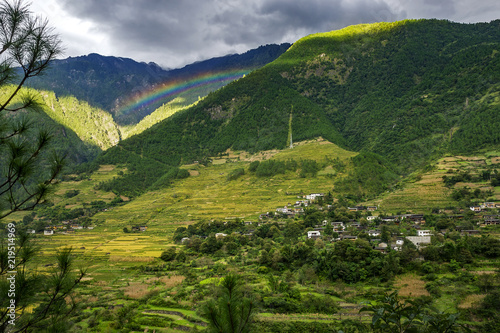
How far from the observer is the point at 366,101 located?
134 metres

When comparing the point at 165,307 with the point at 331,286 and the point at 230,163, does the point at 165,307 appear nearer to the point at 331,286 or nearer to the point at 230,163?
the point at 331,286

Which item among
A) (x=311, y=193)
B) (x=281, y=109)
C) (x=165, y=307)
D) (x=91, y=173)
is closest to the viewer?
(x=165, y=307)

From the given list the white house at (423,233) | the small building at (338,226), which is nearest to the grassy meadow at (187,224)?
the white house at (423,233)

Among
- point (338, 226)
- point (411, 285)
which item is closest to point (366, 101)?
point (338, 226)

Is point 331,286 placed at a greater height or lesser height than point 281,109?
lesser

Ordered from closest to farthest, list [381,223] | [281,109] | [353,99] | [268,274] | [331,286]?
[331,286], [268,274], [381,223], [281,109], [353,99]

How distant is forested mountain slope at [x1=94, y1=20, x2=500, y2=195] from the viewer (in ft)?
284

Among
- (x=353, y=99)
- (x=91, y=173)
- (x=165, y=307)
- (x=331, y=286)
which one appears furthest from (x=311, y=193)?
(x=353, y=99)

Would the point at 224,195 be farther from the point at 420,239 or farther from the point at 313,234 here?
the point at 420,239

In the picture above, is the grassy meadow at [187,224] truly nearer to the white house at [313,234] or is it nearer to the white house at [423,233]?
the white house at [423,233]

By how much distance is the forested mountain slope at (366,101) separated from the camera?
8656 centimetres

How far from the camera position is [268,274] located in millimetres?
29938

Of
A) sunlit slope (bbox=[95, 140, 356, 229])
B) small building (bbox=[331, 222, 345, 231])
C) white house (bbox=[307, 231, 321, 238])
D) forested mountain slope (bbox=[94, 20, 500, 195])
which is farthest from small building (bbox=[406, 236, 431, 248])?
forested mountain slope (bbox=[94, 20, 500, 195])

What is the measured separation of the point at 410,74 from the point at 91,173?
12971 cm
